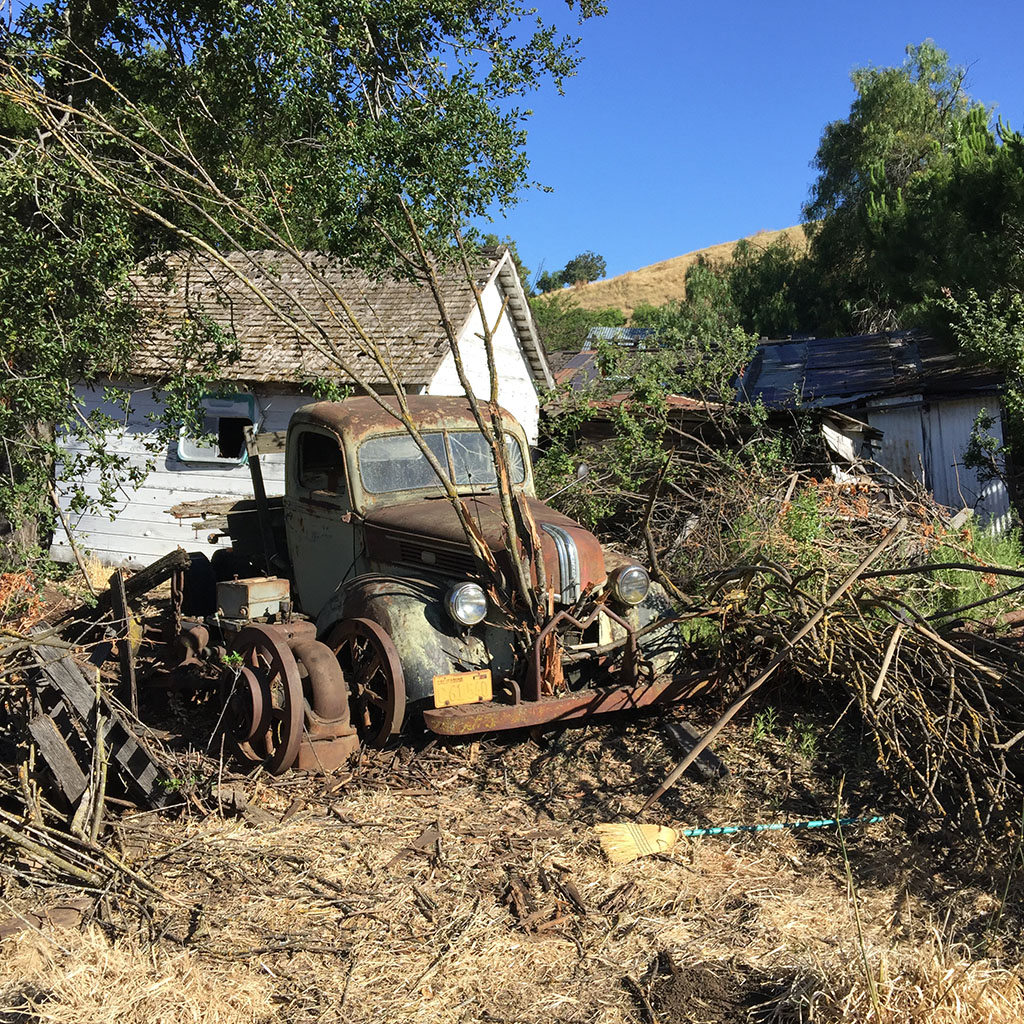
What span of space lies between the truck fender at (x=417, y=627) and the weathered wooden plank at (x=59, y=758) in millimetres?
1706

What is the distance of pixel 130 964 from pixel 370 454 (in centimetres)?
367

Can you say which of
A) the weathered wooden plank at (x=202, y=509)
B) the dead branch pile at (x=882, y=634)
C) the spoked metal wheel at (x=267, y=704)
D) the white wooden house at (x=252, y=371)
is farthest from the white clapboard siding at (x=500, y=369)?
the spoked metal wheel at (x=267, y=704)

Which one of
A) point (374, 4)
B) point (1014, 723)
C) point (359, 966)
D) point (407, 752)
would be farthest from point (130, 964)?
point (374, 4)

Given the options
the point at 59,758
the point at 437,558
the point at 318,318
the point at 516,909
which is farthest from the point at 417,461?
the point at 318,318

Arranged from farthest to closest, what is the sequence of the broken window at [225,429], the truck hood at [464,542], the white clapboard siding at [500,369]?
the white clapboard siding at [500,369] → the broken window at [225,429] → the truck hood at [464,542]

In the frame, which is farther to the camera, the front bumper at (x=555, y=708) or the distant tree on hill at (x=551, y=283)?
the distant tree on hill at (x=551, y=283)

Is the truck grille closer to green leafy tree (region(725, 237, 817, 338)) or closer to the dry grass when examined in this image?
the dry grass

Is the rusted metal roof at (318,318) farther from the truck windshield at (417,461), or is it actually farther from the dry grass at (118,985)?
the dry grass at (118,985)

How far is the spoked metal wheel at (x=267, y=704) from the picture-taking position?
5.39 meters

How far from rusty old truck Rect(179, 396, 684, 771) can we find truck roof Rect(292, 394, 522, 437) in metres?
0.02

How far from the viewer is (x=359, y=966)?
369cm

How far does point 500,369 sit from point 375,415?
8.74 m

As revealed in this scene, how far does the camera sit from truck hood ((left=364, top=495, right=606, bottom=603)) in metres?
5.78

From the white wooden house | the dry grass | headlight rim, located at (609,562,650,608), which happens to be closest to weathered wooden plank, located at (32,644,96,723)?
the dry grass
